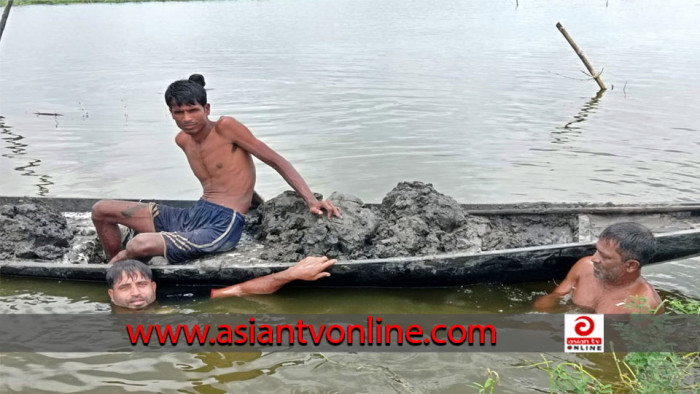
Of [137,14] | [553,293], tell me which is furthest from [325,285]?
[137,14]

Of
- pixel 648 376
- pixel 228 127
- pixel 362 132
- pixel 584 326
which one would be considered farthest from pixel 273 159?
pixel 362 132

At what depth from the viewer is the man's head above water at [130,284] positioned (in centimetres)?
429

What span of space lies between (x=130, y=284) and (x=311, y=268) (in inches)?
47.3

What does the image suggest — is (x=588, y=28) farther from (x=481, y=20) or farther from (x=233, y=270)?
(x=233, y=270)

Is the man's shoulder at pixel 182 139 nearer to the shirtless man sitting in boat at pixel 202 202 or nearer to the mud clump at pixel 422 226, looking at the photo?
the shirtless man sitting in boat at pixel 202 202

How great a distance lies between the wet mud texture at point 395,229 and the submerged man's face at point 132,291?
2.95 feet

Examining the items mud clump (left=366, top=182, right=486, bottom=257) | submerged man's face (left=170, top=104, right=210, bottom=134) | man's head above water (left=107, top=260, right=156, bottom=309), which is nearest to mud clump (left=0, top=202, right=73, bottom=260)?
man's head above water (left=107, top=260, right=156, bottom=309)

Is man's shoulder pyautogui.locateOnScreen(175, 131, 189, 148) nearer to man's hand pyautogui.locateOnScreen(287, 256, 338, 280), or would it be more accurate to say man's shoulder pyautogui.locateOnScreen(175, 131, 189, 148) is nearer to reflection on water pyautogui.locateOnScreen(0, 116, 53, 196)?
man's hand pyautogui.locateOnScreen(287, 256, 338, 280)

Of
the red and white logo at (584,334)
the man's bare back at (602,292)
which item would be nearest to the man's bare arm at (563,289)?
the man's bare back at (602,292)

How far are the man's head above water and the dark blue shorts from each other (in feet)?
1.17

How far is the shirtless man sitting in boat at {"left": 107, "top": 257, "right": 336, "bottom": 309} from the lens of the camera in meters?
4.30

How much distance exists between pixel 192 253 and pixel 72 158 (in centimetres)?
493

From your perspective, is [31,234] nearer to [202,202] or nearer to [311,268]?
[202,202]

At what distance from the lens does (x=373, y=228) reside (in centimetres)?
485
